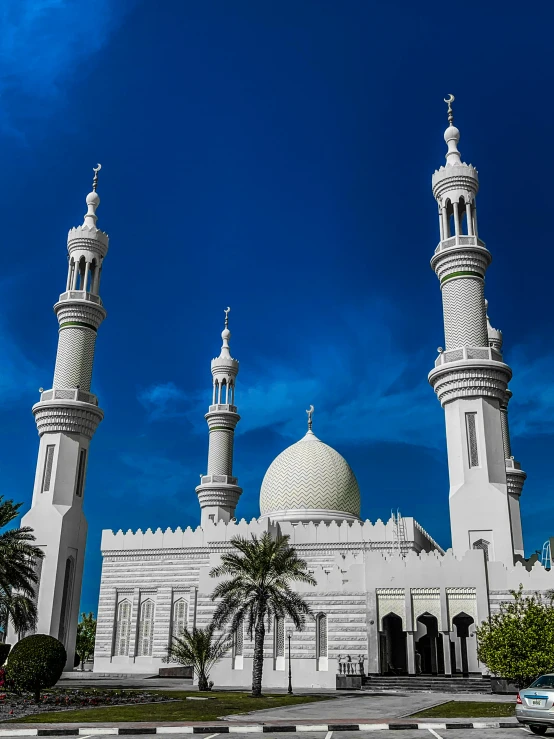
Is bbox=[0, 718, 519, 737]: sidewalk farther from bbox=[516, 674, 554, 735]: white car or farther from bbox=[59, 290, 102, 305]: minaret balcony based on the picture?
bbox=[59, 290, 102, 305]: minaret balcony

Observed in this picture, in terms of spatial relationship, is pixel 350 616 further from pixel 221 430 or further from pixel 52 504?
pixel 221 430

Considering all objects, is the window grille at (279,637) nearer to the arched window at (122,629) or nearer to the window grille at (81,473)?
the arched window at (122,629)

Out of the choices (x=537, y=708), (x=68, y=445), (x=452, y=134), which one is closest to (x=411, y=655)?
(x=537, y=708)

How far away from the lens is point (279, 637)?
117ft

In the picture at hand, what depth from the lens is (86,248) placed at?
49.7 meters

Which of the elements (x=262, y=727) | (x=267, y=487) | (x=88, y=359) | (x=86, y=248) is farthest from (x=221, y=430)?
(x=262, y=727)

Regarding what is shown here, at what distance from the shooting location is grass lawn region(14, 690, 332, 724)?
17.9 m

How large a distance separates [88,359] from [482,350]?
76.9 feet

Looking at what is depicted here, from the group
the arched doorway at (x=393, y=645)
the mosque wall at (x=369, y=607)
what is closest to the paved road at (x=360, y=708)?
the mosque wall at (x=369, y=607)

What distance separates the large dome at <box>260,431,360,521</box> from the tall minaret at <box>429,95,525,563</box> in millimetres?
12362

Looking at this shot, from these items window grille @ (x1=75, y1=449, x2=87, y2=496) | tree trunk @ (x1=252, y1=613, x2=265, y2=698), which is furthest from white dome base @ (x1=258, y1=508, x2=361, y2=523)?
tree trunk @ (x1=252, y1=613, x2=265, y2=698)

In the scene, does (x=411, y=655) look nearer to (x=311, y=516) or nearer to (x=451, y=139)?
(x=311, y=516)

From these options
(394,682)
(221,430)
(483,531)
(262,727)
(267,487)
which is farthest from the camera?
(221,430)

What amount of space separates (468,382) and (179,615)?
2211 centimetres
